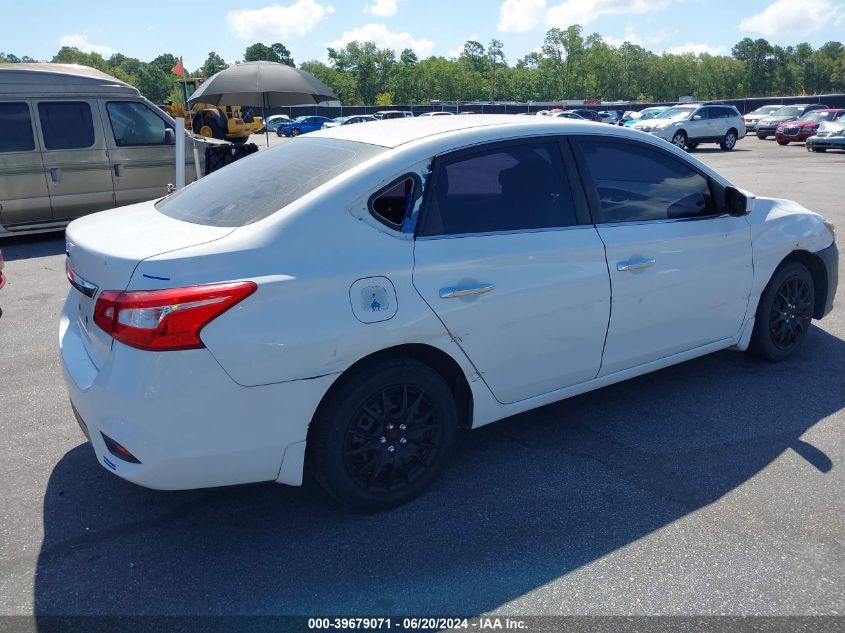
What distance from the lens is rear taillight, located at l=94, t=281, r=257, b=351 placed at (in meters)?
2.62

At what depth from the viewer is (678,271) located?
399cm

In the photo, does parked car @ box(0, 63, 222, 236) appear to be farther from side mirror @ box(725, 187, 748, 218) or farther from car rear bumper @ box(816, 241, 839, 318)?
car rear bumper @ box(816, 241, 839, 318)

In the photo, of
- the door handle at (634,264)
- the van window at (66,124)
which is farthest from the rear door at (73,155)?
the door handle at (634,264)

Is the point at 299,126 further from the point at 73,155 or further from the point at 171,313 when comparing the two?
the point at 171,313

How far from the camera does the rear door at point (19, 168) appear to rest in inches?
366

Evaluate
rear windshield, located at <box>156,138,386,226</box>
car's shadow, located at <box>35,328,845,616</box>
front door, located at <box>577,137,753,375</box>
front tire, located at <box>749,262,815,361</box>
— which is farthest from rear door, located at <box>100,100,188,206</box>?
front tire, located at <box>749,262,815,361</box>

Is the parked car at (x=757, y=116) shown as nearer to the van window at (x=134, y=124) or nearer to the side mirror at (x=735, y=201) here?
the van window at (x=134, y=124)

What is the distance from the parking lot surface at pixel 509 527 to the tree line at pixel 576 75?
125m

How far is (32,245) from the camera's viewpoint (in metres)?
9.78

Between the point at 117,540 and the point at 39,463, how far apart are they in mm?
941

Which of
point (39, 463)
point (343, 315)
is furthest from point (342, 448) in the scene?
point (39, 463)

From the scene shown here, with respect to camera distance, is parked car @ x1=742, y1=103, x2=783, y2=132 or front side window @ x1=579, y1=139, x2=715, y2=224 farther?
parked car @ x1=742, y1=103, x2=783, y2=132

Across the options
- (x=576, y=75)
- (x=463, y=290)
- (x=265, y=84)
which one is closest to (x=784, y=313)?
(x=463, y=290)

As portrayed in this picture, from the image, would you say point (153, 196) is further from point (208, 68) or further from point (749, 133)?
point (208, 68)
